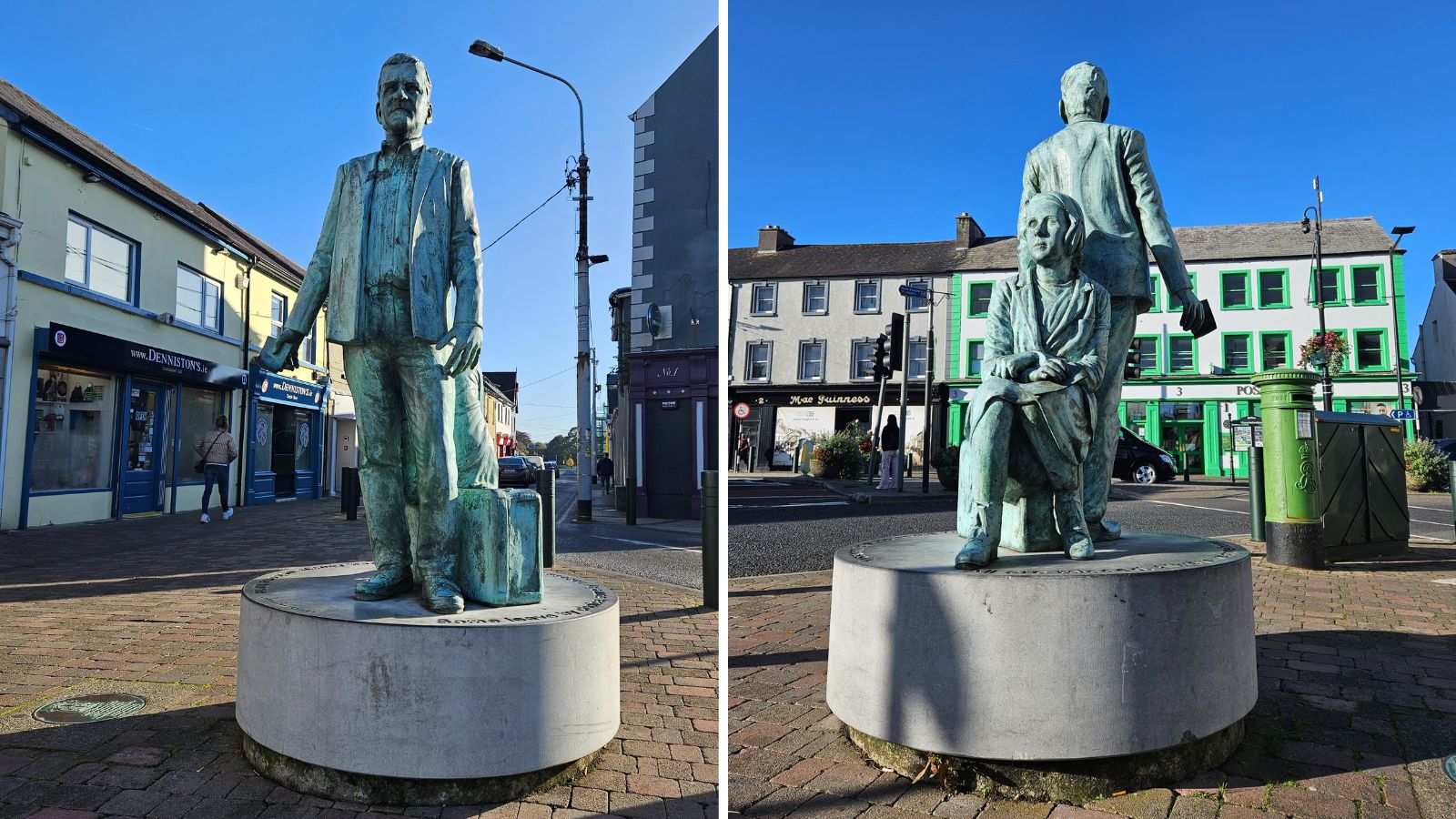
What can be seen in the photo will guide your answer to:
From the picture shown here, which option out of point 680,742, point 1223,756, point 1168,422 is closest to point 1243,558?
point 1223,756

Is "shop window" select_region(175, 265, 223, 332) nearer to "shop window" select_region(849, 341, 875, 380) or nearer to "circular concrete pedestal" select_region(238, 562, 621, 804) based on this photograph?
"circular concrete pedestal" select_region(238, 562, 621, 804)

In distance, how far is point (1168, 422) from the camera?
36188 millimetres

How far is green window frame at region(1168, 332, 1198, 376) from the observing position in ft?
119

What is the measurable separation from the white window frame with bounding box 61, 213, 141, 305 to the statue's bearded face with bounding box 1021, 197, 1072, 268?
15.6 meters

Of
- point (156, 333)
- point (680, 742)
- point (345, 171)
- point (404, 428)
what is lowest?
point (680, 742)

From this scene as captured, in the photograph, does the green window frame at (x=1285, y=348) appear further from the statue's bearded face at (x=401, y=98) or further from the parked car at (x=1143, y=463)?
the statue's bearded face at (x=401, y=98)

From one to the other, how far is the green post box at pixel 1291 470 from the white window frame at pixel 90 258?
16.3 metres

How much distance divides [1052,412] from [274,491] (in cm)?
2337

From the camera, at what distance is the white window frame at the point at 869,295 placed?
130ft

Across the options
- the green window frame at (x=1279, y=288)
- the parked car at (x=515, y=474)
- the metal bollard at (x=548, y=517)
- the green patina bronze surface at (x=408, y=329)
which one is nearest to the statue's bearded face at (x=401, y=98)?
Answer: the green patina bronze surface at (x=408, y=329)

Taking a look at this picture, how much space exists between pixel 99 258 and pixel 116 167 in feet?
5.42

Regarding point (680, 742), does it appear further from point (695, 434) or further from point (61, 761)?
point (695, 434)

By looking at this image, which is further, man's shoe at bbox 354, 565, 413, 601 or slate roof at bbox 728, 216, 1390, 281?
slate roof at bbox 728, 216, 1390, 281

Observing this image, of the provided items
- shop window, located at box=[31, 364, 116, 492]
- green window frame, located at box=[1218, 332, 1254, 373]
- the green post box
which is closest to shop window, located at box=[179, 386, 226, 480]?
shop window, located at box=[31, 364, 116, 492]
